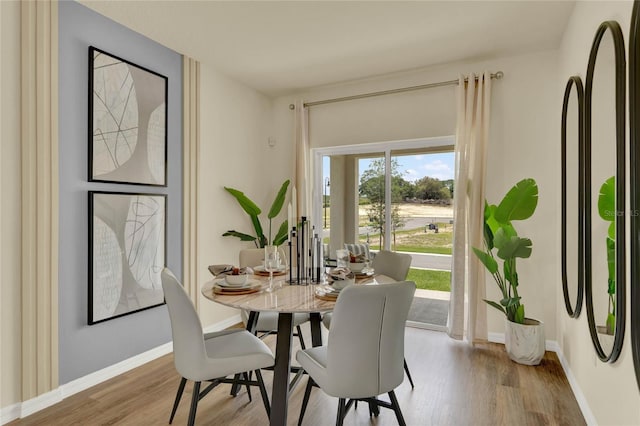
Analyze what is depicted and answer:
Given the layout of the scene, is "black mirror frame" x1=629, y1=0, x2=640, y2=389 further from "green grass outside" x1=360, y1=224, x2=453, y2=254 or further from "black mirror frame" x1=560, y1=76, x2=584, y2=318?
"green grass outside" x1=360, y1=224, x2=453, y2=254

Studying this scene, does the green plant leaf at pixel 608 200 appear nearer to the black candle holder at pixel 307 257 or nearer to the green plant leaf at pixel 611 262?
the green plant leaf at pixel 611 262

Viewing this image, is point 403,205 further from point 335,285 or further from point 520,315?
point 335,285

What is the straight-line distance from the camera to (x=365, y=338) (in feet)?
5.33

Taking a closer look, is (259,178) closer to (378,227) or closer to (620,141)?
(378,227)

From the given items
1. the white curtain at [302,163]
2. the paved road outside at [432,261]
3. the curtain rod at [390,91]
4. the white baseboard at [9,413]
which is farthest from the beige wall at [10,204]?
the paved road outside at [432,261]

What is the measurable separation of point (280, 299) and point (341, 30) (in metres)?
2.22

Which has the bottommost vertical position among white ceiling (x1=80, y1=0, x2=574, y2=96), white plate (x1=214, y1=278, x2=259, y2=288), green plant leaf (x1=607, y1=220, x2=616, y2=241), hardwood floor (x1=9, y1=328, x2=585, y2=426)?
hardwood floor (x1=9, y1=328, x2=585, y2=426)

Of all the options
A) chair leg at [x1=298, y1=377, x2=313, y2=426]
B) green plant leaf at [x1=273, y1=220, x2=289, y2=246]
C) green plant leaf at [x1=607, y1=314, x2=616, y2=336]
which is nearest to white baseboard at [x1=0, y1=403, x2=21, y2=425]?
chair leg at [x1=298, y1=377, x2=313, y2=426]

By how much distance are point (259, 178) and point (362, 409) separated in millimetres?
2981

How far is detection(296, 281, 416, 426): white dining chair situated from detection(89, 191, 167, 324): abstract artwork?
1.91m

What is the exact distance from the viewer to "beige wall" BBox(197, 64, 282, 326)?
367 centimetres

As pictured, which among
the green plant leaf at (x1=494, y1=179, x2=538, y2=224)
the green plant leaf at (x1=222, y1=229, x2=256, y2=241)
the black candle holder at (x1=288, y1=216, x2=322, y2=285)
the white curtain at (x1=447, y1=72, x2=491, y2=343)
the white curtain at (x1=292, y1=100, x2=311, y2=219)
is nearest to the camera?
the black candle holder at (x1=288, y1=216, x2=322, y2=285)

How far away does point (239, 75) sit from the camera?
12.8ft

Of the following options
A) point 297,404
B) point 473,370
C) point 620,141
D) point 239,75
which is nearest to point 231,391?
point 297,404
